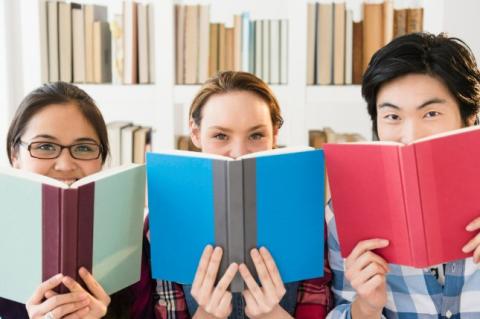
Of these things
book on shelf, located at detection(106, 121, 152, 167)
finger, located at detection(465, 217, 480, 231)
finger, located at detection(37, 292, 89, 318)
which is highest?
book on shelf, located at detection(106, 121, 152, 167)

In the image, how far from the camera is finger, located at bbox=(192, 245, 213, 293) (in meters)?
1.15

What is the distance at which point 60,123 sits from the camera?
1.40 meters

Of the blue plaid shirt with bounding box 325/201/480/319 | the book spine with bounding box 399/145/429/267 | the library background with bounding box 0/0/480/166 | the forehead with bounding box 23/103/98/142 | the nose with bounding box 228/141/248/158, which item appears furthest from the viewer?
the library background with bounding box 0/0/480/166

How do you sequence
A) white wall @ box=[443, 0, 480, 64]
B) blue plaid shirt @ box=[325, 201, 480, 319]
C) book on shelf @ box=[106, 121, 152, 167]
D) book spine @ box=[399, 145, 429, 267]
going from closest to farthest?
book spine @ box=[399, 145, 429, 267]
blue plaid shirt @ box=[325, 201, 480, 319]
white wall @ box=[443, 0, 480, 64]
book on shelf @ box=[106, 121, 152, 167]

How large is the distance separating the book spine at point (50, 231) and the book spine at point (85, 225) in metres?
0.04

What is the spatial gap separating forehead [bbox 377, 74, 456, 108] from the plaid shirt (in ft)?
1.44

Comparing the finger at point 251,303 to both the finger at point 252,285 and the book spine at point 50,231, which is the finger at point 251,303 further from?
the book spine at point 50,231

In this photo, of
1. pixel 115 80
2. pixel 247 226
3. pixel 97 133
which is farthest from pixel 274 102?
pixel 115 80

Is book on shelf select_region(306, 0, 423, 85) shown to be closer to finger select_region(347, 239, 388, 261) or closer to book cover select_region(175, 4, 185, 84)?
book cover select_region(175, 4, 185, 84)

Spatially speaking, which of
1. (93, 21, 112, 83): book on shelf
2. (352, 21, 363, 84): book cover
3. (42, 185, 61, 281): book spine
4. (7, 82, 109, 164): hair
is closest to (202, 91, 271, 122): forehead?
Result: (7, 82, 109, 164): hair

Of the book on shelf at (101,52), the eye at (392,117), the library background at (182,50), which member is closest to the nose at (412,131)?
the eye at (392,117)

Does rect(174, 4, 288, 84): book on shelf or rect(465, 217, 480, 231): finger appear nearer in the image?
rect(465, 217, 480, 231): finger

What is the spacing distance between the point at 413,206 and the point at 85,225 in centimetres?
Answer: 63

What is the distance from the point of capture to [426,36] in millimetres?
1425
